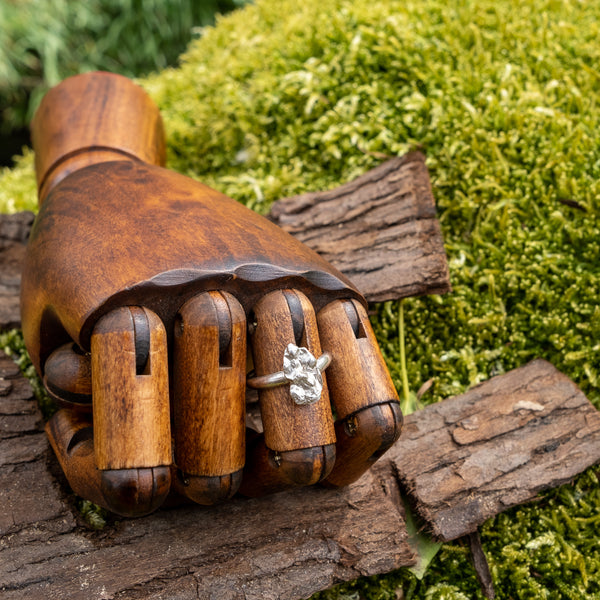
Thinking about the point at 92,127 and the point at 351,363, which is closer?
the point at 351,363

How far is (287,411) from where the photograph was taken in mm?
970

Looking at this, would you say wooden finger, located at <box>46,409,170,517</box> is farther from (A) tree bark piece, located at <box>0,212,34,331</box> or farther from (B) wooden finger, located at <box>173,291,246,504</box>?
(A) tree bark piece, located at <box>0,212,34,331</box>

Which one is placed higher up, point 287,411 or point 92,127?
point 92,127

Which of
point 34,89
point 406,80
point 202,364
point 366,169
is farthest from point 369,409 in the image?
point 34,89

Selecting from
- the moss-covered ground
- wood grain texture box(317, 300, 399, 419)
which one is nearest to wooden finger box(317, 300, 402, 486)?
wood grain texture box(317, 300, 399, 419)

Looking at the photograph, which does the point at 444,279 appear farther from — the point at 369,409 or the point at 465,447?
the point at 369,409

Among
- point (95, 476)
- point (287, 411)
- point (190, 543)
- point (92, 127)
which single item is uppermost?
point (92, 127)

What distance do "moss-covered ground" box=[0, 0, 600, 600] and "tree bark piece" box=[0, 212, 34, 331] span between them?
0.34 meters

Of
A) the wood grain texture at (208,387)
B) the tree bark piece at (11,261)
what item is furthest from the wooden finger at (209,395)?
the tree bark piece at (11,261)

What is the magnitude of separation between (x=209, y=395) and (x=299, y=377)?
14 centimetres

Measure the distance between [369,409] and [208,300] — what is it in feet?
1.02

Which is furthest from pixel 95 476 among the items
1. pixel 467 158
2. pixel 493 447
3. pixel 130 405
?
pixel 467 158

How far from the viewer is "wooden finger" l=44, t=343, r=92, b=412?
1035 mm

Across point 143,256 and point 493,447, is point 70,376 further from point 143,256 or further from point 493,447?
point 493,447
